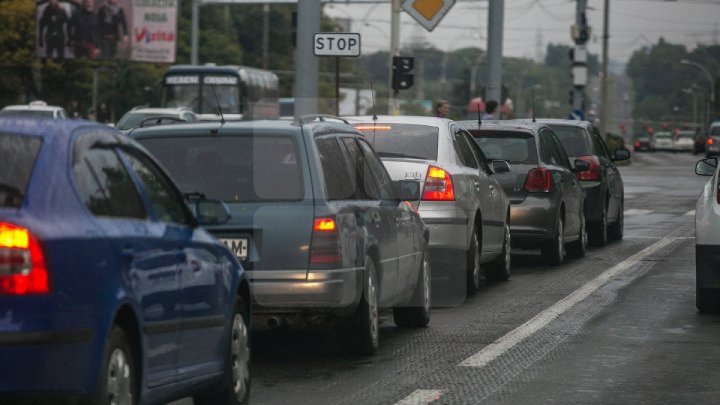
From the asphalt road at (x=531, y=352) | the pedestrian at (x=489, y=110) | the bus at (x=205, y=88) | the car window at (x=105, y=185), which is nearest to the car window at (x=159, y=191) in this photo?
the car window at (x=105, y=185)

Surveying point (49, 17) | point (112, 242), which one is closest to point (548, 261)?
point (112, 242)

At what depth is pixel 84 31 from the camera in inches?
2805

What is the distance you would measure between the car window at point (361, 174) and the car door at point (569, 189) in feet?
24.3

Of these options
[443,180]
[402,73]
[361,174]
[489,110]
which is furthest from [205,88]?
[361,174]

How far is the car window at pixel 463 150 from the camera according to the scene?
580 inches

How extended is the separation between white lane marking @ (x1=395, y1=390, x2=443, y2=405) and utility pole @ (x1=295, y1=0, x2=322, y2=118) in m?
10.8

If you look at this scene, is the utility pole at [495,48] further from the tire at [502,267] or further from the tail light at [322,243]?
the tail light at [322,243]

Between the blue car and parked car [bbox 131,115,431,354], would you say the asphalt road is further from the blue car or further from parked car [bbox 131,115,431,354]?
the blue car

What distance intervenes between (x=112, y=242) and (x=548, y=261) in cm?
1218

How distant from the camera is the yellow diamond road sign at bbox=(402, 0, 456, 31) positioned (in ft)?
87.6

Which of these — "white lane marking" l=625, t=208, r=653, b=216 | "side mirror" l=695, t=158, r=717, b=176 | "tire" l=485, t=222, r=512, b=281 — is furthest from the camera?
"white lane marking" l=625, t=208, r=653, b=216

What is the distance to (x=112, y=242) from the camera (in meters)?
6.34

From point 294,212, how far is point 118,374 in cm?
342

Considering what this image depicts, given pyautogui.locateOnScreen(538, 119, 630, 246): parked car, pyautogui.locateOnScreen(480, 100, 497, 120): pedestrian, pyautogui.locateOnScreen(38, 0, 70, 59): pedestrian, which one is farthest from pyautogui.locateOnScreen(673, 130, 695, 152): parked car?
pyautogui.locateOnScreen(538, 119, 630, 246): parked car
